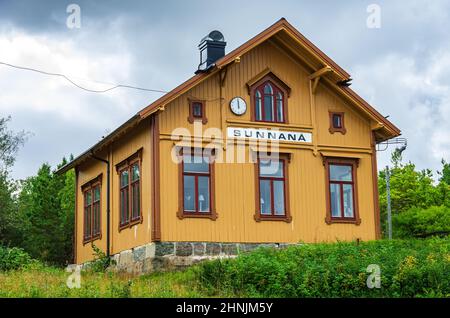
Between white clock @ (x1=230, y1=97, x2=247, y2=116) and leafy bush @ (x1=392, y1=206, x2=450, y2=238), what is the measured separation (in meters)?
22.1

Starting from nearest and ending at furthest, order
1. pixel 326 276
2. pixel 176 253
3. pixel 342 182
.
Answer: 1. pixel 326 276
2. pixel 176 253
3. pixel 342 182

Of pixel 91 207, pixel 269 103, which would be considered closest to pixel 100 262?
pixel 91 207

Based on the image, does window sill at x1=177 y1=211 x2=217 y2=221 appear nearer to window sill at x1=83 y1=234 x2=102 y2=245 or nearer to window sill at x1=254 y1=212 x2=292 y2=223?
window sill at x1=254 y1=212 x2=292 y2=223

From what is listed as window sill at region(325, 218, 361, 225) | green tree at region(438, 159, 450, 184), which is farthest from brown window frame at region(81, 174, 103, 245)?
green tree at region(438, 159, 450, 184)

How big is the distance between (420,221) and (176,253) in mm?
25681

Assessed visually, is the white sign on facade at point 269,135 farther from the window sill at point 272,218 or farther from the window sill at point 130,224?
the window sill at point 130,224

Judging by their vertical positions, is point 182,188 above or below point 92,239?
above

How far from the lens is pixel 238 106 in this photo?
28.7 meters

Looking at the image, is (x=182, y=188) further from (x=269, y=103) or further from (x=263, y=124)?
(x=269, y=103)

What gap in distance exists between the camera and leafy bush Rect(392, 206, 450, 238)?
48.2m

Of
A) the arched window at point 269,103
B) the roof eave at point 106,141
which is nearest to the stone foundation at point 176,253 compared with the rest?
the roof eave at point 106,141

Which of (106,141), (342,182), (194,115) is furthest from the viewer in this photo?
(106,141)

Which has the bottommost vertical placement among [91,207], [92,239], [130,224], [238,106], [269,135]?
[92,239]
